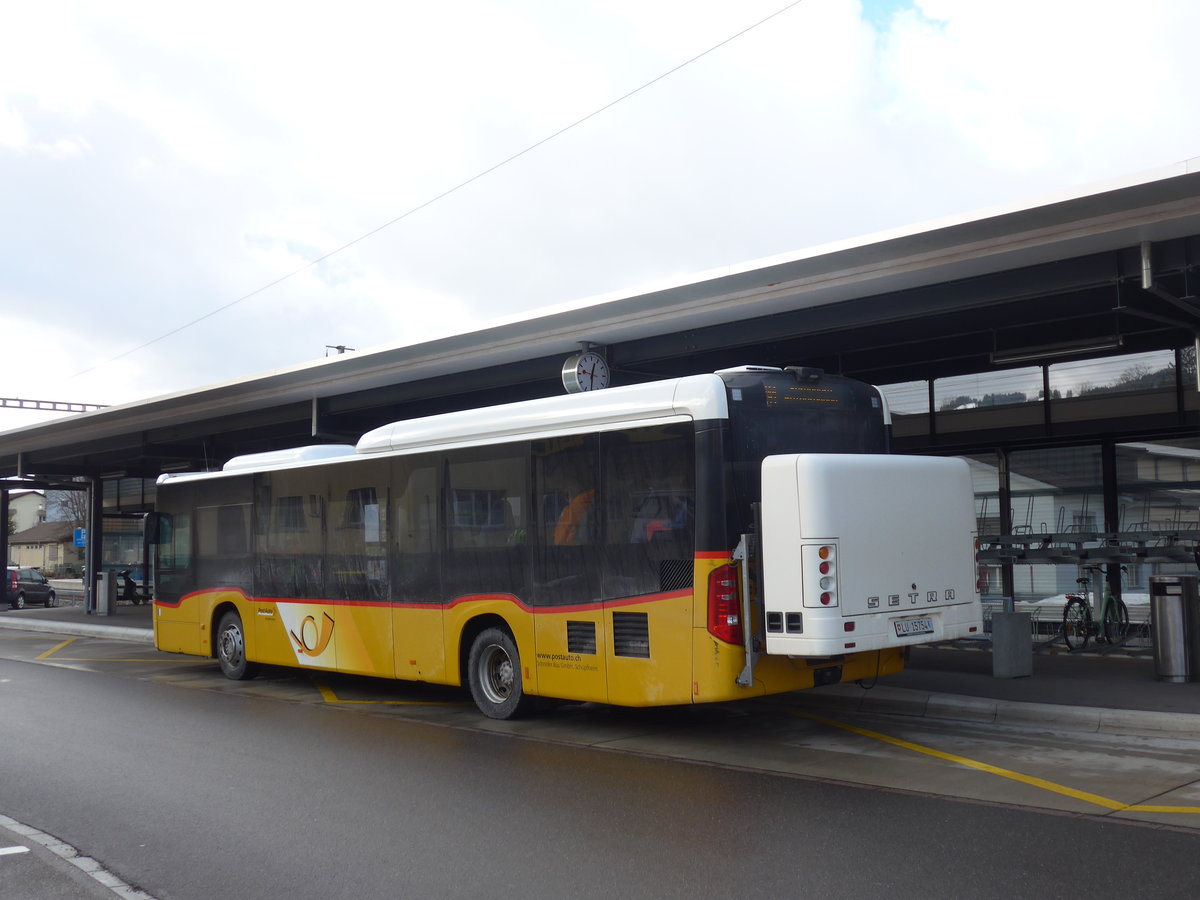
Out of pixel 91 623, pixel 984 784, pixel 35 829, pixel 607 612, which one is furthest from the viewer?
pixel 91 623

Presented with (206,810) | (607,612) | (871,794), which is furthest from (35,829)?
(871,794)

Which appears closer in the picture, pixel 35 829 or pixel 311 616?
pixel 35 829

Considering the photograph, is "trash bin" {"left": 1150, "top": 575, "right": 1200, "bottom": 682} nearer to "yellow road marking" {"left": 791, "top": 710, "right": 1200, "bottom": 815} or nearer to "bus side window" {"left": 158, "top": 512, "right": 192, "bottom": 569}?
"yellow road marking" {"left": 791, "top": 710, "right": 1200, "bottom": 815}

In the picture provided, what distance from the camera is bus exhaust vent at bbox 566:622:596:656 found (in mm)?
9891

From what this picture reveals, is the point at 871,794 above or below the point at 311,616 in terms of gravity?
below

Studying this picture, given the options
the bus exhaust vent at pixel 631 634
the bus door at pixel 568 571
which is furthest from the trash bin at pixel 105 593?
the bus exhaust vent at pixel 631 634

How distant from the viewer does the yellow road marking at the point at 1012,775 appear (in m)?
Result: 7.03

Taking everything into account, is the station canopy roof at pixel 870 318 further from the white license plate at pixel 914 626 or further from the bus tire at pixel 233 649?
the bus tire at pixel 233 649

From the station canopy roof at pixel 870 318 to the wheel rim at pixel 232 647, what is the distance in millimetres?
5175

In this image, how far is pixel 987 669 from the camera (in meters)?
13.8

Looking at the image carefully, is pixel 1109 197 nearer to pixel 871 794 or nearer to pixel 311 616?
pixel 871 794

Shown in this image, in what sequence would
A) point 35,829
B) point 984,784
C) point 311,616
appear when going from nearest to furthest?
point 35,829, point 984,784, point 311,616

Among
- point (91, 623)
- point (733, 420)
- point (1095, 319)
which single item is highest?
point (1095, 319)

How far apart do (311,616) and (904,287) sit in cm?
820
